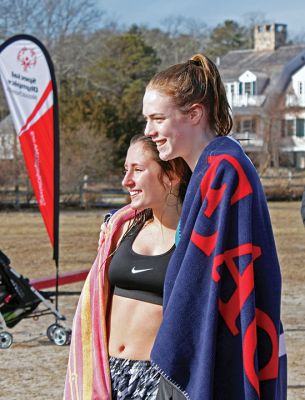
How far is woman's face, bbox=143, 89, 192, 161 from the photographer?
8.82 feet

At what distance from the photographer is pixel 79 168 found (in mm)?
32375

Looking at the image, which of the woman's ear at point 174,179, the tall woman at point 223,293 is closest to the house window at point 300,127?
the woman's ear at point 174,179

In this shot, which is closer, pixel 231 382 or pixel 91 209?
pixel 231 382

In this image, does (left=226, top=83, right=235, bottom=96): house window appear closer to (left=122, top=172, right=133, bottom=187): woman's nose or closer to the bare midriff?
(left=122, top=172, right=133, bottom=187): woman's nose

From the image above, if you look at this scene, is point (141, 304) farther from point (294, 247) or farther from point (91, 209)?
point (91, 209)

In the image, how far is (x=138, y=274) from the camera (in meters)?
3.18

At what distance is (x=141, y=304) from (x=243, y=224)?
0.86 metres

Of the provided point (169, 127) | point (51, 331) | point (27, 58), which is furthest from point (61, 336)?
point (169, 127)

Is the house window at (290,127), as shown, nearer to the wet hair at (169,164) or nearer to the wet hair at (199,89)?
the wet hair at (169,164)

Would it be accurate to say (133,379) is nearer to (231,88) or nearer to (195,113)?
(195,113)

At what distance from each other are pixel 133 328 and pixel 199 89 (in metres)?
0.98

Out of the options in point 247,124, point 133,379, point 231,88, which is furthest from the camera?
point 231,88

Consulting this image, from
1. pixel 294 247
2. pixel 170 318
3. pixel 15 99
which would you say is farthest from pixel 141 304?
pixel 294 247

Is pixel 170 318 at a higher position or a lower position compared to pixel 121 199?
higher
